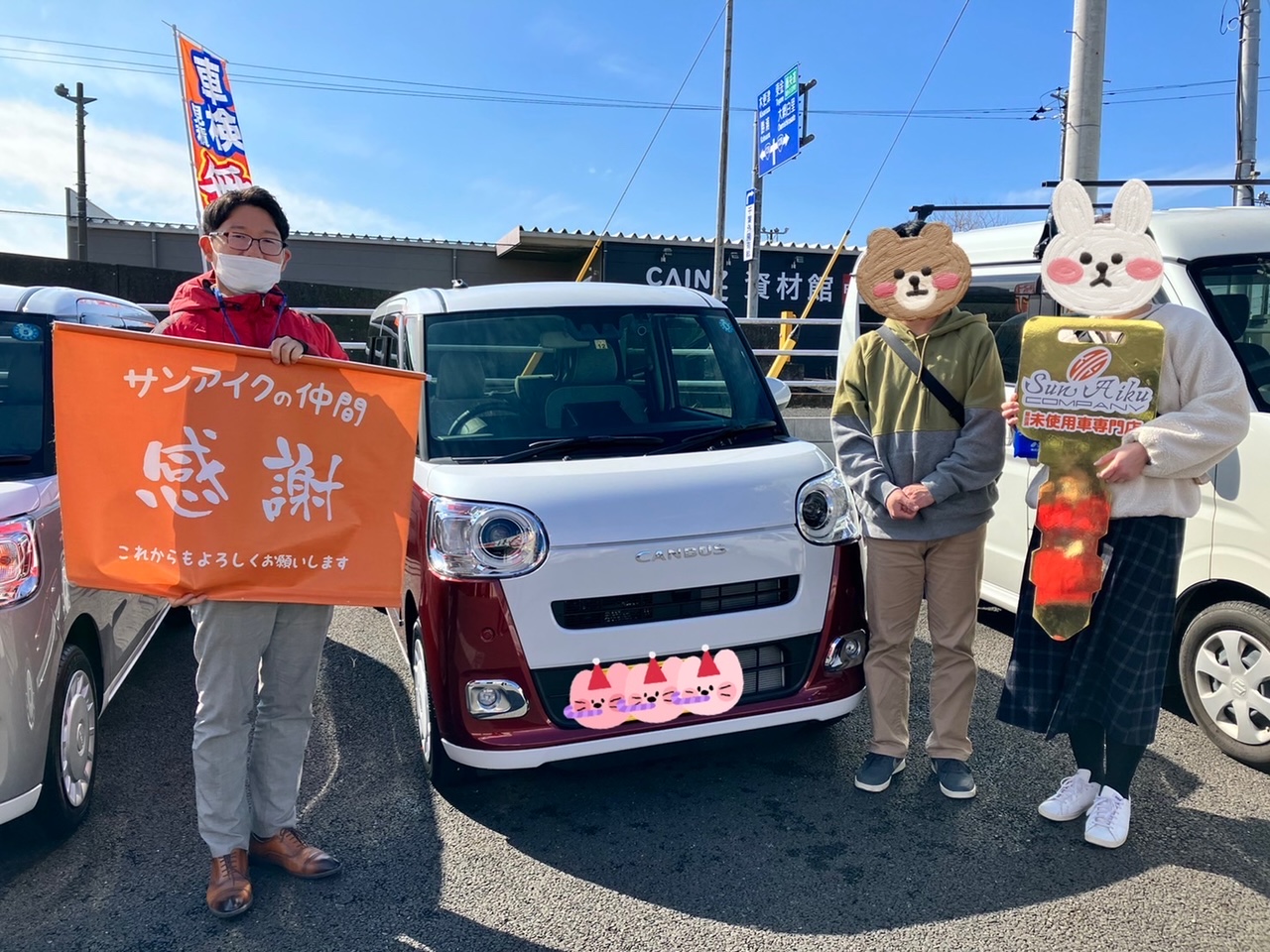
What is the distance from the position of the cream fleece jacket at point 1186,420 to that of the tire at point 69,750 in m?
3.31

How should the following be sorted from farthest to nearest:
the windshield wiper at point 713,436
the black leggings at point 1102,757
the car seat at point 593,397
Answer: the car seat at point 593,397, the windshield wiper at point 713,436, the black leggings at point 1102,757

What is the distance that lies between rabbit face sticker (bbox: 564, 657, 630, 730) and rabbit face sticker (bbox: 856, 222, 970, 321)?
152cm

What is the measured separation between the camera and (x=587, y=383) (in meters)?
3.72

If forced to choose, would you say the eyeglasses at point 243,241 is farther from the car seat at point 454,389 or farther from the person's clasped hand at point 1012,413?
→ the person's clasped hand at point 1012,413

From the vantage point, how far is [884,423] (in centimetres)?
317

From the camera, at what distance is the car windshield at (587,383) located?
339 centimetres

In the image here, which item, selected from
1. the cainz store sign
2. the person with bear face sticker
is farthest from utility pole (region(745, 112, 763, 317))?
the person with bear face sticker

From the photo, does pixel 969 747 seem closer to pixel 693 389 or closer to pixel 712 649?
pixel 712 649

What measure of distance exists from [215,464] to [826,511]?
195cm

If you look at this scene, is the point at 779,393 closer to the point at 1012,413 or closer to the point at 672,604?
the point at 1012,413

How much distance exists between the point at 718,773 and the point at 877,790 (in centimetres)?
59

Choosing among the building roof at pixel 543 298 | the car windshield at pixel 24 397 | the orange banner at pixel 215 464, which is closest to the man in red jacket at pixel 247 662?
the orange banner at pixel 215 464

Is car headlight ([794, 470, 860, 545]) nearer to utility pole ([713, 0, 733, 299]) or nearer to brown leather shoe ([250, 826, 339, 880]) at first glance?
brown leather shoe ([250, 826, 339, 880])

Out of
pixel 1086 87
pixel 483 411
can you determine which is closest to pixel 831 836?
pixel 483 411
